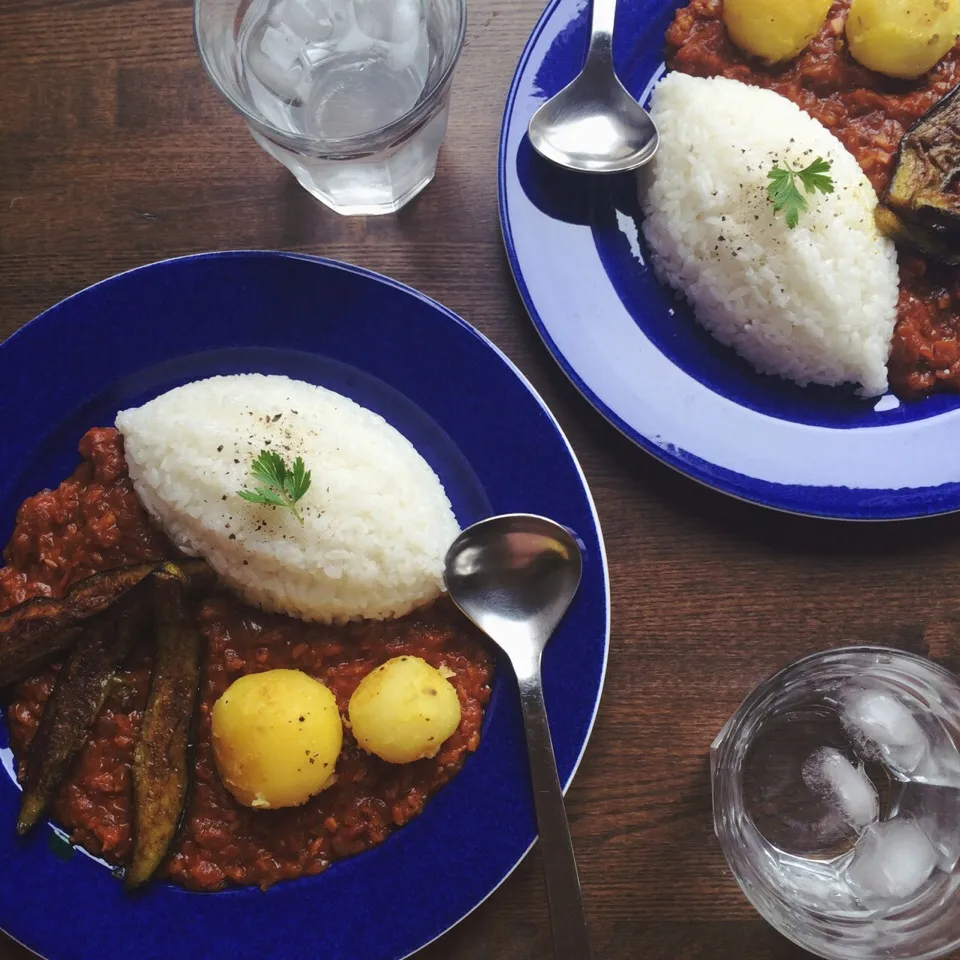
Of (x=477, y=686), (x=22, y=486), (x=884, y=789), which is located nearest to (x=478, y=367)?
(x=477, y=686)

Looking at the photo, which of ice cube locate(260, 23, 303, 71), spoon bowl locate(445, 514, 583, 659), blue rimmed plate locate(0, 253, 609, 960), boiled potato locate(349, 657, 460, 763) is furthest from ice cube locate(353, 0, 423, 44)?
boiled potato locate(349, 657, 460, 763)

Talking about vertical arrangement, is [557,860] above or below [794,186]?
below

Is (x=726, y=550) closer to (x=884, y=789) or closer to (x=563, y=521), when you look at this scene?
(x=563, y=521)

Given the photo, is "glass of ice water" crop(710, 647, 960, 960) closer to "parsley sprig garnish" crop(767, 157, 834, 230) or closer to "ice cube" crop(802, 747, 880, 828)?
"ice cube" crop(802, 747, 880, 828)

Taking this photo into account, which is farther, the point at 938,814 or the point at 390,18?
the point at 390,18

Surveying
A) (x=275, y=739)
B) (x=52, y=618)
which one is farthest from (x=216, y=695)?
(x=52, y=618)

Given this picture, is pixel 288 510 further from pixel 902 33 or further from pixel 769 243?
pixel 902 33

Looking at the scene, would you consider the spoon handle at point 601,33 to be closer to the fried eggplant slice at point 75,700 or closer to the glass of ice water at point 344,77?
the glass of ice water at point 344,77
